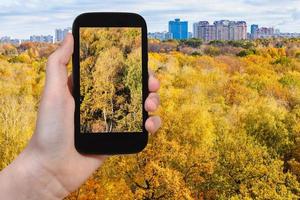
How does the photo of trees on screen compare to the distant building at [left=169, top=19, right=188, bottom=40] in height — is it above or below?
above

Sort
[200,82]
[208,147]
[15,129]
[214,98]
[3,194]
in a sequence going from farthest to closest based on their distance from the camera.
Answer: [200,82] < [214,98] < [15,129] < [208,147] < [3,194]

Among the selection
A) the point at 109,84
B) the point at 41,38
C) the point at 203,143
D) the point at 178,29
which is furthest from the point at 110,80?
the point at 178,29

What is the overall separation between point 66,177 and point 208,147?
86.6 feet

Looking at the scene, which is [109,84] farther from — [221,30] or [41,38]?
[221,30]

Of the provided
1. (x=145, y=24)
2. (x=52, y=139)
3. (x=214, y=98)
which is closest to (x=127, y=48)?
(x=145, y=24)

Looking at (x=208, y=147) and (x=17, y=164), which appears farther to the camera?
(x=208, y=147)

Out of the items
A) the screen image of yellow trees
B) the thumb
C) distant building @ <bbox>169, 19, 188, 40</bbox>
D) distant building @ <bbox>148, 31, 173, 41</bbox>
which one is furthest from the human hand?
distant building @ <bbox>169, 19, 188, 40</bbox>

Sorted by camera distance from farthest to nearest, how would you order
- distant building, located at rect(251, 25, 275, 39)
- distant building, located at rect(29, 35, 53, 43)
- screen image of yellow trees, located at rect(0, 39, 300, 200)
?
distant building, located at rect(251, 25, 275, 39)
distant building, located at rect(29, 35, 53, 43)
screen image of yellow trees, located at rect(0, 39, 300, 200)

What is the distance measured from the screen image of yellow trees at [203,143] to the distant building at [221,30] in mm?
24909

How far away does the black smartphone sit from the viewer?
2.30m

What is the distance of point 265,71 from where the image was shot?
47500 mm

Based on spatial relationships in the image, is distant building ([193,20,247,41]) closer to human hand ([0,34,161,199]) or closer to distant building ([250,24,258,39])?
distant building ([250,24,258,39])

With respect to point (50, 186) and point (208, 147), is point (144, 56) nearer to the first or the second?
point (50, 186)

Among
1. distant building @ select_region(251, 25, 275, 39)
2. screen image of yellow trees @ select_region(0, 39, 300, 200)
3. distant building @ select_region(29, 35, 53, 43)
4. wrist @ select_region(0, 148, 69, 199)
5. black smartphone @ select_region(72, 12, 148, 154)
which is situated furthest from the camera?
distant building @ select_region(251, 25, 275, 39)
